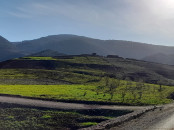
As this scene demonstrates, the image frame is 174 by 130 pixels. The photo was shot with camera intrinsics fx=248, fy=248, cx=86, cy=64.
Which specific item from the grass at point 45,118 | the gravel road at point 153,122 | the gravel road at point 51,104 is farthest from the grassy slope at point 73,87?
the gravel road at point 153,122

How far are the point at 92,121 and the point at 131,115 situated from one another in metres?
5.59

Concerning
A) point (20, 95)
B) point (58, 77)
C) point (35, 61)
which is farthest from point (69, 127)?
point (35, 61)

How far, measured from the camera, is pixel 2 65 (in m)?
110

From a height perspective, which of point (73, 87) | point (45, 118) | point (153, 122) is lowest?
point (45, 118)

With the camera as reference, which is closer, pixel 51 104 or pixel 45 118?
pixel 45 118

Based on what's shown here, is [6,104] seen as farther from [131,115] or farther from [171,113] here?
[171,113]

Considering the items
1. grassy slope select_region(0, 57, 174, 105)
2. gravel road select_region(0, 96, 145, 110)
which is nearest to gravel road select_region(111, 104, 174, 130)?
gravel road select_region(0, 96, 145, 110)

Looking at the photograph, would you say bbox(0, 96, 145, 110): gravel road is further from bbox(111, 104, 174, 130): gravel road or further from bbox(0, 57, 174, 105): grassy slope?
bbox(111, 104, 174, 130): gravel road

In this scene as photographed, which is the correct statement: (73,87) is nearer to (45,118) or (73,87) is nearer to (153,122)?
(45,118)

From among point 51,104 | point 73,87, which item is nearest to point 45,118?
point 51,104

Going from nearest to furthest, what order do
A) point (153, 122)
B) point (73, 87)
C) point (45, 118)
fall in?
point (153, 122)
point (45, 118)
point (73, 87)

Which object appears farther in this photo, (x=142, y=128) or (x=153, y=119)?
(x=153, y=119)

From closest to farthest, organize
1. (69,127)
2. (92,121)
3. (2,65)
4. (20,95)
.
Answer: (69,127) → (92,121) → (20,95) → (2,65)

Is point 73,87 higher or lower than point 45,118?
higher
